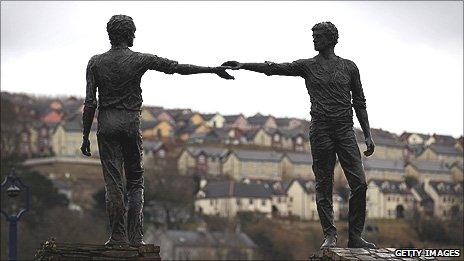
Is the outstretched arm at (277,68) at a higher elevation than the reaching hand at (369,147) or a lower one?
higher

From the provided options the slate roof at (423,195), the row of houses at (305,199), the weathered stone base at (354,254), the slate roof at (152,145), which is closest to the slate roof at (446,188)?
the row of houses at (305,199)

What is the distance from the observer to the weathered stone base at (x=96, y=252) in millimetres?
18391

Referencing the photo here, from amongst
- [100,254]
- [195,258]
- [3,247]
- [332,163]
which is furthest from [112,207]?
[195,258]

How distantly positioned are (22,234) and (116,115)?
2686 inches

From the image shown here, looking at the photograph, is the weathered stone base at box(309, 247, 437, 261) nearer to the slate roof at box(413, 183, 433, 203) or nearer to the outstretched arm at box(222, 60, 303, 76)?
the outstretched arm at box(222, 60, 303, 76)

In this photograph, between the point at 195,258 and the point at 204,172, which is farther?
the point at 204,172

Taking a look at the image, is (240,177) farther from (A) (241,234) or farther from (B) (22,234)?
(B) (22,234)

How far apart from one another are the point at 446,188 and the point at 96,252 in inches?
7023

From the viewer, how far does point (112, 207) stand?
63.6 feet

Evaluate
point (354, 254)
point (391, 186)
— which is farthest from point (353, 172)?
point (391, 186)

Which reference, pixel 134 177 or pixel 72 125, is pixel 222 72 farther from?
pixel 72 125

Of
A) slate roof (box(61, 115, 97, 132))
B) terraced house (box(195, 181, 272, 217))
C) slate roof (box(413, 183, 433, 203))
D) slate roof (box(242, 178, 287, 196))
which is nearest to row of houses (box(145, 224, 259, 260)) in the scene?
terraced house (box(195, 181, 272, 217))

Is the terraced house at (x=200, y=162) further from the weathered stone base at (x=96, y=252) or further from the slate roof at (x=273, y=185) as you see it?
the weathered stone base at (x=96, y=252)

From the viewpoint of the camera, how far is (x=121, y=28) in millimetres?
19562
